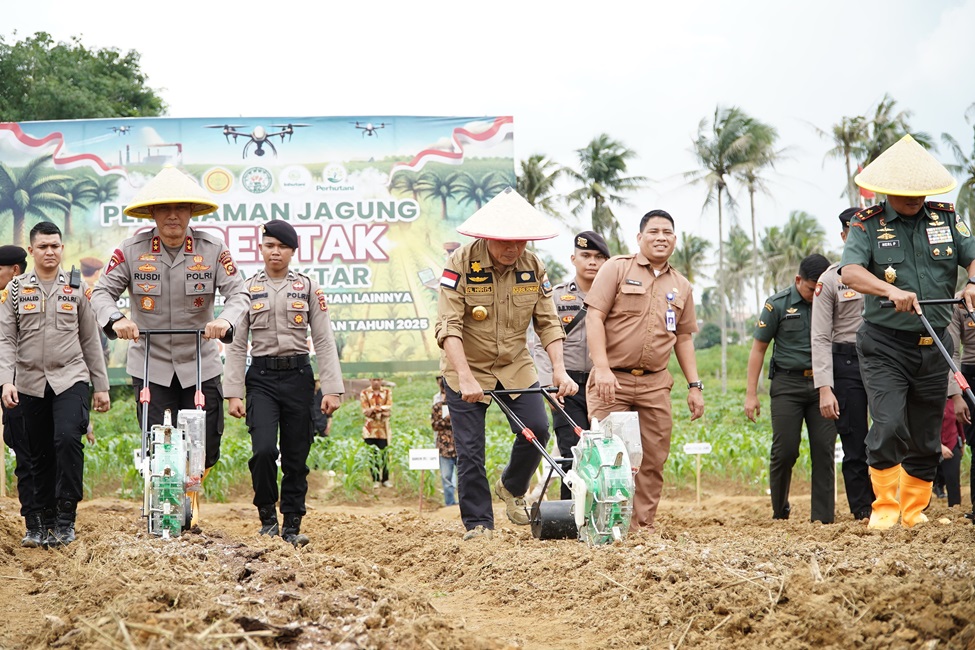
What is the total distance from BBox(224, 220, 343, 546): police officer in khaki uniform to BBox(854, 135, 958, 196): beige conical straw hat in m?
3.66

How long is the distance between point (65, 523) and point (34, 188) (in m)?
11.4

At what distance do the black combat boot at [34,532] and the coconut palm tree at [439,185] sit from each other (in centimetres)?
1062

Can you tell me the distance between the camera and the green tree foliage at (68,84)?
35281 mm

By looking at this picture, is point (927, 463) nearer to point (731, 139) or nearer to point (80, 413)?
point (80, 413)

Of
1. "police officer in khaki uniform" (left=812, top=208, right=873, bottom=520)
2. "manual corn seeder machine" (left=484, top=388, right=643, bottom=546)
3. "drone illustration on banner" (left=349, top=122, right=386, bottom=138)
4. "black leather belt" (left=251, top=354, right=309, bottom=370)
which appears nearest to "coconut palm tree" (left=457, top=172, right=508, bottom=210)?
"drone illustration on banner" (left=349, top=122, right=386, bottom=138)

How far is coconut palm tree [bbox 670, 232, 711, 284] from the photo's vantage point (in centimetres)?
6091

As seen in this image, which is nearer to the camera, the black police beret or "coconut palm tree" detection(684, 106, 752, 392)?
the black police beret

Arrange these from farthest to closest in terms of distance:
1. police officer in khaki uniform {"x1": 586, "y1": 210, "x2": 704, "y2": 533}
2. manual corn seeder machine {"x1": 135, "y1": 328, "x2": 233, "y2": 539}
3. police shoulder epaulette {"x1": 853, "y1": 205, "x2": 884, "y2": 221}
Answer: police officer in khaki uniform {"x1": 586, "y1": 210, "x2": 704, "y2": 533} → police shoulder epaulette {"x1": 853, "y1": 205, "x2": 884, "y2": 221} → manual corn seeder machine {"x1": 135, "y1": 328, "x2": 233, "y2": 539}

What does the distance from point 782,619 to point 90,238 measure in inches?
608

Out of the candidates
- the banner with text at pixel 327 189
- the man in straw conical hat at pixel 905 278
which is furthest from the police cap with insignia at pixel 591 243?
the banner with text at pixel 327 189

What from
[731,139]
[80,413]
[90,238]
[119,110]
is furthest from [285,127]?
[731,139]

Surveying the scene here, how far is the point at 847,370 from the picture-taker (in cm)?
806

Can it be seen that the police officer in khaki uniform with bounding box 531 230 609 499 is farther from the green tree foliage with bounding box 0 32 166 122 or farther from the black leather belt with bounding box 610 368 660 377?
the green tree foliage with bounding box 0 32 166 122

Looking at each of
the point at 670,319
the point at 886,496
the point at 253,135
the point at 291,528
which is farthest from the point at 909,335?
the point at 253,135
